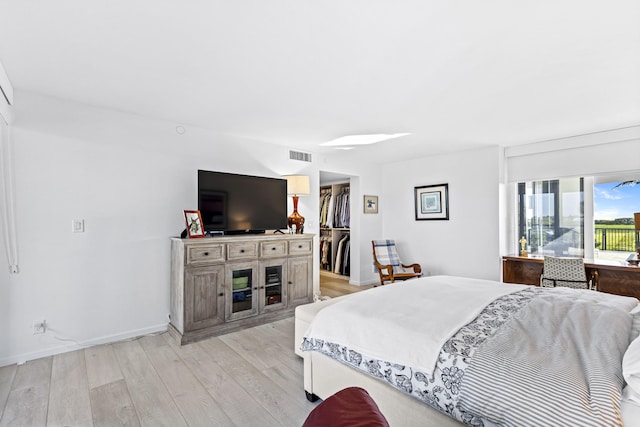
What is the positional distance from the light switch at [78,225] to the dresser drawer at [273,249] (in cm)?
169

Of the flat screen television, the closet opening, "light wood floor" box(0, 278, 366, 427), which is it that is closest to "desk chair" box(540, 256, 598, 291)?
the closet opening

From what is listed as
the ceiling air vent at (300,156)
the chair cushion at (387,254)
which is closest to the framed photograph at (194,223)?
the ceiling air vent at (300,156)

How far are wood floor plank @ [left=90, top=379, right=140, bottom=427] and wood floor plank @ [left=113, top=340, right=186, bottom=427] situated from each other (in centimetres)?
3

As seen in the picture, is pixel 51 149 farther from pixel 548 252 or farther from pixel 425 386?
pixel 548 252

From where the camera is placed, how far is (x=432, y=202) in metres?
5.20

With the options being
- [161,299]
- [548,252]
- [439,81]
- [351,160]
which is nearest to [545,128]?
[548,252]

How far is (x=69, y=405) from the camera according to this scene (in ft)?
6.63

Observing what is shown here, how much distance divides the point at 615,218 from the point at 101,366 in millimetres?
5651

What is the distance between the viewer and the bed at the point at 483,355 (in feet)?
3.67

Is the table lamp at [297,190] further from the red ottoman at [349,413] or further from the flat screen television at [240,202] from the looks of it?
the red ottoman at [349,413]

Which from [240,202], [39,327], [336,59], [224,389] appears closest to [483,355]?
[224,389]

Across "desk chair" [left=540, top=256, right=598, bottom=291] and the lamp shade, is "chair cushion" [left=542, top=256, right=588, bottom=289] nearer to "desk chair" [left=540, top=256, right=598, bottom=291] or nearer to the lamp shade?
"desk chair" [left=540, top=256, right=598, bottom=291]

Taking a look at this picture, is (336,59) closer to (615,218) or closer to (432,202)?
(432,202)

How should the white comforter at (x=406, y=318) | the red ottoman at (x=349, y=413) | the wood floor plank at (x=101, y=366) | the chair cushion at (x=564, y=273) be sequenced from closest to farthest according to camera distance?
the red ottoman at (x=349, y=413), the white comforter at (x=406, y=318), the wood floor plank at (x=101, y=366), the chair cushion at (x=564, y=273)
